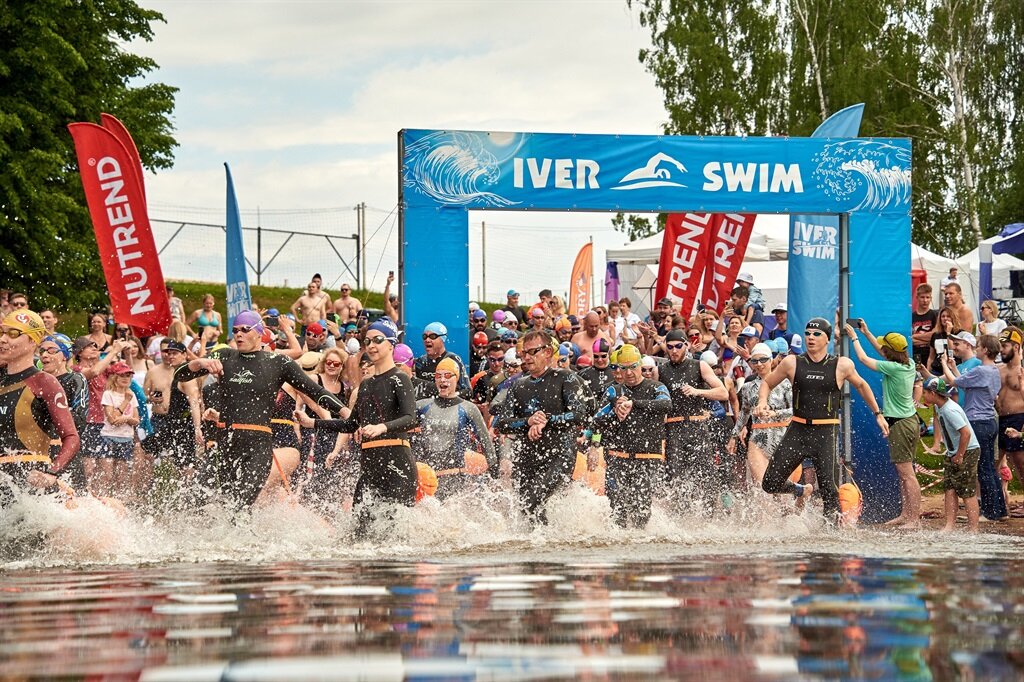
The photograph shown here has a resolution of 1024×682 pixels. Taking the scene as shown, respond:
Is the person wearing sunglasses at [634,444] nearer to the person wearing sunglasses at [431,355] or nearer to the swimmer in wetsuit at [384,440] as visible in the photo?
the person wearing sunglasses at [431,355]

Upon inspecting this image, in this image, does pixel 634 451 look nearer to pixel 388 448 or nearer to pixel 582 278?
pixel 388 448

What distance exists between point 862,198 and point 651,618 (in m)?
9.65

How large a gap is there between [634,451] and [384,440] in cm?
283

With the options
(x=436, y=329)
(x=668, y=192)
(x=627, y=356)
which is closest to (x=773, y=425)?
(x=627, y=356)

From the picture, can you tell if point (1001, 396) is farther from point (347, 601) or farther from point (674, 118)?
point (674, 118)

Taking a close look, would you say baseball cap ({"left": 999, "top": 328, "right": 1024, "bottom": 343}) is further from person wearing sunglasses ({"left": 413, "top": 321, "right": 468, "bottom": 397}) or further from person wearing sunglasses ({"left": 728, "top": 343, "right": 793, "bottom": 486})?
person wearing sunglasses ({"left": 413, "top": 321, "right": 468, "bottom": 397})

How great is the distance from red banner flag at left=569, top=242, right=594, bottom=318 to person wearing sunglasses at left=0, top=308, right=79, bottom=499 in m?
20.6

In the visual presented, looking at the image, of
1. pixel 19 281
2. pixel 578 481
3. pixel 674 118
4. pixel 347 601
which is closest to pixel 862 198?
pixel 578 481

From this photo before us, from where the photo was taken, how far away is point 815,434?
1290 centimetres

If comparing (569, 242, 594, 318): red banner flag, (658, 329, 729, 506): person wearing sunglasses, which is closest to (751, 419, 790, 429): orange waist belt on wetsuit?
(658, 329, 729, 506): person wearing sunglasses

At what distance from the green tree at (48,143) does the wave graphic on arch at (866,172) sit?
17.3m

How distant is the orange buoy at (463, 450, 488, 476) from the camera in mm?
12664

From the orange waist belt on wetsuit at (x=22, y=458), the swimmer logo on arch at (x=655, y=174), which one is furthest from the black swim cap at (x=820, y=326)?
the orange waist belt on wetsuit at (x=22, y=458)

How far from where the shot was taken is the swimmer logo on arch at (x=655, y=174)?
50.4 feet
